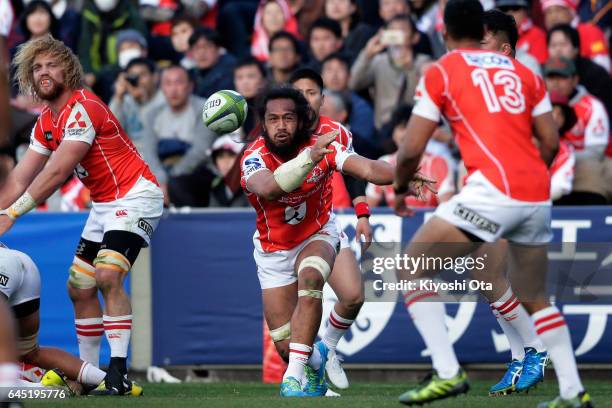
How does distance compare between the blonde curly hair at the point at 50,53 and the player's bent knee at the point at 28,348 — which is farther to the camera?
the blonde curly hair at the point at 50,53

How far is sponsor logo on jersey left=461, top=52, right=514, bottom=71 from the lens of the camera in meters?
6.94

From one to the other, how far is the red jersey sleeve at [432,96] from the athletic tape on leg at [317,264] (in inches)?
82.0

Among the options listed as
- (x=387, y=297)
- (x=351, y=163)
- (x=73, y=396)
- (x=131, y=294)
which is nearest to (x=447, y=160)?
(x=387, y=297)

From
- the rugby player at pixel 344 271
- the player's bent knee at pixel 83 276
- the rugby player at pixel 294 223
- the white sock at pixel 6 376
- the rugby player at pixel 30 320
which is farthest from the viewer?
the player's bent knee at pixel 83 276

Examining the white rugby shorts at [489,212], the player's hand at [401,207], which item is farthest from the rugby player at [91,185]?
the white rugby shorts at [489,212]

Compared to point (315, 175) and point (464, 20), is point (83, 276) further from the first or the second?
point (464, 20)

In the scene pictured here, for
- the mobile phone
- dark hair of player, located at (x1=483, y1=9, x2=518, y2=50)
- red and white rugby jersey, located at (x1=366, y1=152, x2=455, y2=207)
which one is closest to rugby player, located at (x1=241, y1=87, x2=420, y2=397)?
dark hair of player, located at (x1=483, y1=9, x2=518, y2=50)

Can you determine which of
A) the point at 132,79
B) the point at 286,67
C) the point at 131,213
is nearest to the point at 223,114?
the point at 131,213

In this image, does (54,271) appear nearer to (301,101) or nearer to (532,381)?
(301,101)

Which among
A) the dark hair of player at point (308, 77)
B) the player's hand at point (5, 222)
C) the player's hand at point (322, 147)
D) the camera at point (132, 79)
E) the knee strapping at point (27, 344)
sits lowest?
the knee strapping at point (27, 344)

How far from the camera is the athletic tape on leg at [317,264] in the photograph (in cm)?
868

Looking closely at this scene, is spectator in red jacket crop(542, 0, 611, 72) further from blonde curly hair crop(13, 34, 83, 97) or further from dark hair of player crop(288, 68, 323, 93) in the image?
blonde curly hair crop(13, 34, 83, 97)

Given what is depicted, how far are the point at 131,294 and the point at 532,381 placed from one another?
15.0 feet

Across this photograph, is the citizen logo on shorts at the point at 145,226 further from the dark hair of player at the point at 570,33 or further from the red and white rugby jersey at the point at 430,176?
the dark hair of player at the point at 570,33
